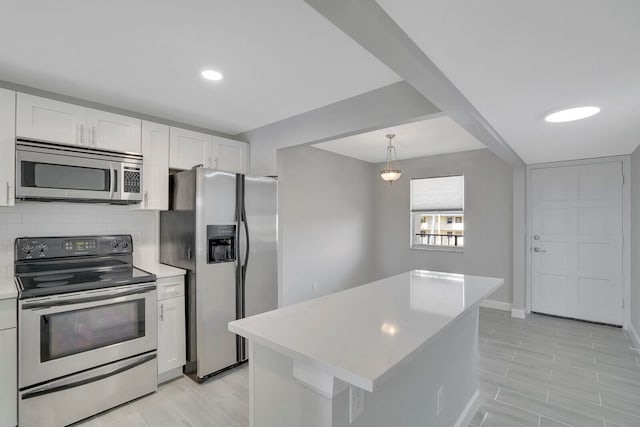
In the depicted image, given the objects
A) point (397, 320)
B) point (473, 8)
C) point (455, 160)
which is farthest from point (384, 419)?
point (455, 160)

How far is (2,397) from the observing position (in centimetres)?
187

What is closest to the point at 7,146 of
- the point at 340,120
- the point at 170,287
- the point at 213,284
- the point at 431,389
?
the point at 170,287

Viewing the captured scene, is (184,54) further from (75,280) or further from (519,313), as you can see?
(519,313)

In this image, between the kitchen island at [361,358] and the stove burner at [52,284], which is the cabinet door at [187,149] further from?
the kitchen island at [361,358]

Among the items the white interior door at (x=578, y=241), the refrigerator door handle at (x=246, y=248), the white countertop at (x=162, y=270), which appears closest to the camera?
the white countertop at (x=162, y=270)

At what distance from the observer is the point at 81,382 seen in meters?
2.10

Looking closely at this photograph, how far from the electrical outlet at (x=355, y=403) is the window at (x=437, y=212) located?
4400mm

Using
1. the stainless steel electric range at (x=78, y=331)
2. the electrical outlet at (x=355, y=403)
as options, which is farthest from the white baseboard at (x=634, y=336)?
the stainless steel electric range at (x=78, y=331)

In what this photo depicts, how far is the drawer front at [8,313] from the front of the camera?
74.0 inches

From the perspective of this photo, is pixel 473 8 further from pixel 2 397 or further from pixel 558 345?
pixel 558 345

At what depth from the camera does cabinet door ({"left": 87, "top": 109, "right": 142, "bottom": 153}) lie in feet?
8.11

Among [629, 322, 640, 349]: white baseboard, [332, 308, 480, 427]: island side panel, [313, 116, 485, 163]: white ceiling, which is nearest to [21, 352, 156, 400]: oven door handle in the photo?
[332, 308, 480, 427]: island side panel

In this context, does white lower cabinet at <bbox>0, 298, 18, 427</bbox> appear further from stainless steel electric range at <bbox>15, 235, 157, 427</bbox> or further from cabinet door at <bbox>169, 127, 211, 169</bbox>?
cabinet door at <bbox>169, 127, 211, 169</bbox>

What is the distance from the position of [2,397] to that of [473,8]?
3.12 meters
